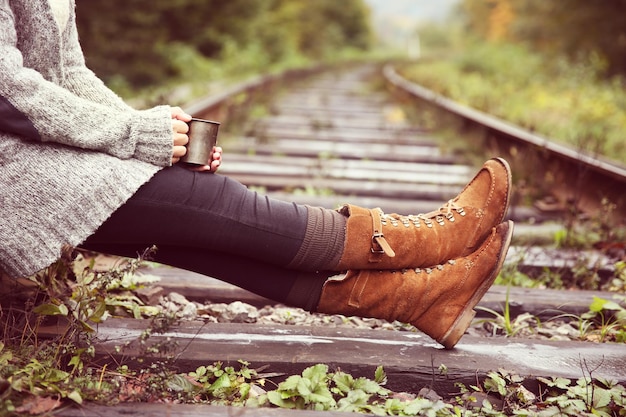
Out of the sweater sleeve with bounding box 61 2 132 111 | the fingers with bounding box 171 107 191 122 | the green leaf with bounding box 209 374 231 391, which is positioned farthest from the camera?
the sweater sleeve with bounding box 61 2 132 111

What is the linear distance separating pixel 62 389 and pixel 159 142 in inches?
27.6

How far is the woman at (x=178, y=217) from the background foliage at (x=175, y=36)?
764 cm

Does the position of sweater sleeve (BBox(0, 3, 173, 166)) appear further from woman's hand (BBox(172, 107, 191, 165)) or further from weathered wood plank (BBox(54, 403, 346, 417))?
weathered wood plank (BBox(54, 403, 346, 417))

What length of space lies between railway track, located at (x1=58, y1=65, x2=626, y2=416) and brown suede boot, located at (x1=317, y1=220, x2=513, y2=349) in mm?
98

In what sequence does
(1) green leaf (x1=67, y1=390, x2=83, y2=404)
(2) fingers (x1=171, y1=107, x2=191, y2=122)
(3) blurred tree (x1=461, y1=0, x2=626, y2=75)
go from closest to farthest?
(1) green leaf (x1=67, y1=390, x2=83, y2=404) < (2) fingers (x1=171, y1=107, x2=191, y2=122) < (3) blurred tree (x1=461, y1=0, x2=626, y2=75)

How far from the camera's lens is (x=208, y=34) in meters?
16.5

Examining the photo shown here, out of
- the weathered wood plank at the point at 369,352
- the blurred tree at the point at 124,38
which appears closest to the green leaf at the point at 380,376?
the weathered wood plank at the point at 369,352

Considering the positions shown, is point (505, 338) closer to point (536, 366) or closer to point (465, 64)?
point (536, 366)

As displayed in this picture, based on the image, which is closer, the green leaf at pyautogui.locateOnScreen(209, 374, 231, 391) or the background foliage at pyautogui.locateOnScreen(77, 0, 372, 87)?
the green leaf at pyautogui.locateOnScreen(209, 374, 231, 391)

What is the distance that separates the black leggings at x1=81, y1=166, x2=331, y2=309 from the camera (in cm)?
A: 180

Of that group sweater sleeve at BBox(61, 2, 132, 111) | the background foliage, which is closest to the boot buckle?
sweater sleeve at BBox(61, 2, 132, 111)

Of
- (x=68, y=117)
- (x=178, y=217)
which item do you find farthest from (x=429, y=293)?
(x=68, y=117)

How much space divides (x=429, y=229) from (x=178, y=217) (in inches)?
31.0

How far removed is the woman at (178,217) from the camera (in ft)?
5.53
